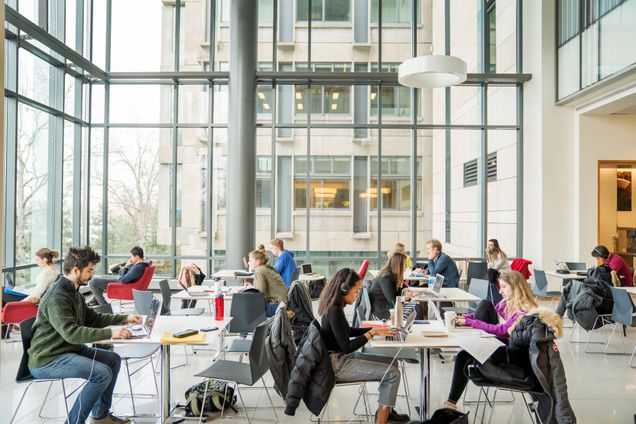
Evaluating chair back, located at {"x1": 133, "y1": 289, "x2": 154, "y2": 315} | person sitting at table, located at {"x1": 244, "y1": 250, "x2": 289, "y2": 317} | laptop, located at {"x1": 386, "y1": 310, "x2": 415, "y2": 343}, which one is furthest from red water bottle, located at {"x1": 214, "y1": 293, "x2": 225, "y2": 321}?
laptop, located at {"x1": 386, "y1": 310, "x2": 415, "y2": 343}

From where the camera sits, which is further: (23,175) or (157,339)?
(23,175)

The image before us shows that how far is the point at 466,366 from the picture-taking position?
4.14 metres

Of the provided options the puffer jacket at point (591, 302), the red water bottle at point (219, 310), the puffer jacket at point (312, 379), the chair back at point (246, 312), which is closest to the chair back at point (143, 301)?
the chair back at point (246, 312)

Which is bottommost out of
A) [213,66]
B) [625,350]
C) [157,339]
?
[625,350]

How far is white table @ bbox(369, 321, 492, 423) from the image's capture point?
12.4 feet

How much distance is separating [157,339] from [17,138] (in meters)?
6.39

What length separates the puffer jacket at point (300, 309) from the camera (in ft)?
17.5

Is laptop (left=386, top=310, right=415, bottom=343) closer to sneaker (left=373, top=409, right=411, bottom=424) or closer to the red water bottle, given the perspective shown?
sneaker (left=373, top=409, right=411, bottom=424)

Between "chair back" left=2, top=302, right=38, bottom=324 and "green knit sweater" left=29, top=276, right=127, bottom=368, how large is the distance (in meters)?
2.84

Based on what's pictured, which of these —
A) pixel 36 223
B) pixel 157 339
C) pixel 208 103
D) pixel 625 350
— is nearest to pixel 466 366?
pixel 157 339

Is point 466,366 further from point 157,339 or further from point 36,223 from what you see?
point 36,223

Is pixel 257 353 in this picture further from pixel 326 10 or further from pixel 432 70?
pixel 326 10

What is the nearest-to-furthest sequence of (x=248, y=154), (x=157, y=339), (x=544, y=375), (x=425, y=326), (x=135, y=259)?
(x=544, y=375) → (x=157, y=339) → (x=425, y=326) → (x=135, y=259) → (x=248, y=154)

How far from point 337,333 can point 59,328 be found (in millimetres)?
2061
